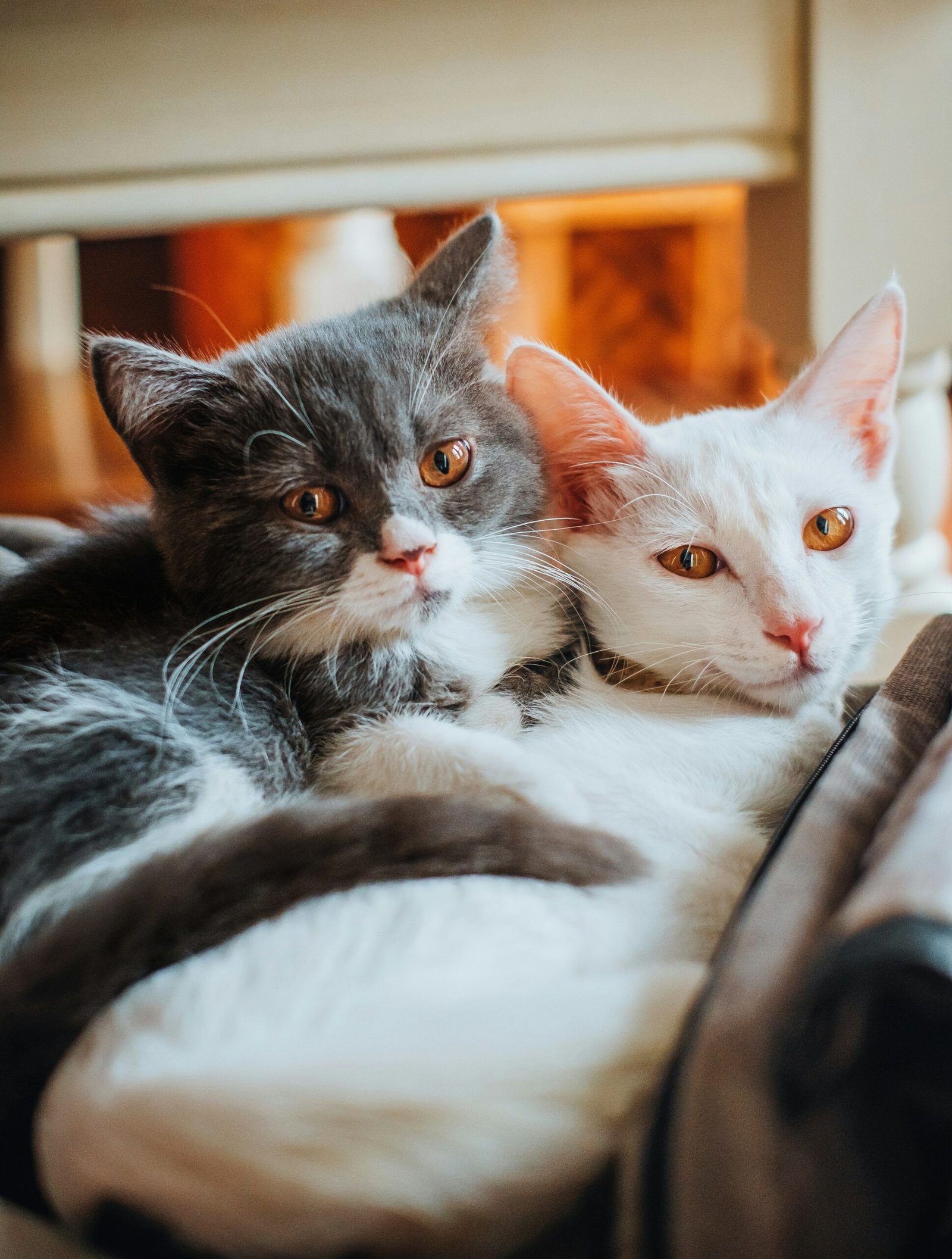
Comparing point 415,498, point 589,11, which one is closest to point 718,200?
point 589,11

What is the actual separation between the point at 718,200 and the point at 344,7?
2.39m

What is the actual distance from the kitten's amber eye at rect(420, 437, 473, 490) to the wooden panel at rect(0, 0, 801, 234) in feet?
1.97

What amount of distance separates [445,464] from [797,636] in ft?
1.06

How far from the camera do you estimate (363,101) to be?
124 centimetres

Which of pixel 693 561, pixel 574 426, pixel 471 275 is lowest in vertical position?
pixel 693 561

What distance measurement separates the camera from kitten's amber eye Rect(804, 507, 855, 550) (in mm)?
871

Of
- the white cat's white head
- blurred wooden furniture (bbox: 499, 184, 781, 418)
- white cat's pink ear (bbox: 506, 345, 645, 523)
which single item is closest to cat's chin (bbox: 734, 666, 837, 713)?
the white cat's white head

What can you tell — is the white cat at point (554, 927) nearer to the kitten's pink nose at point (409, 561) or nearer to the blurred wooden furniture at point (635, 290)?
the kitten's pink nose at point (409, 561)

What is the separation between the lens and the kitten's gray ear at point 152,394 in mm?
789

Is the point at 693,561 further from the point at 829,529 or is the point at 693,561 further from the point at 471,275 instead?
the point at 471,275

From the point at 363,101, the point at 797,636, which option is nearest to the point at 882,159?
the point at 363,101

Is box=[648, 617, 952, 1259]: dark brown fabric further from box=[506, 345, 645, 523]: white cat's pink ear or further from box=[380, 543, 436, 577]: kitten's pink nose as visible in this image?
box=[506, 345, 645, 523]: white cat's pink ear

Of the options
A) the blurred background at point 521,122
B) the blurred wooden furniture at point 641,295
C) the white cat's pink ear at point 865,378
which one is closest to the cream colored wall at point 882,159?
the blurred background at point 521,122

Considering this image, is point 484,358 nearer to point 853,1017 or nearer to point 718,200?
point 853,1017
